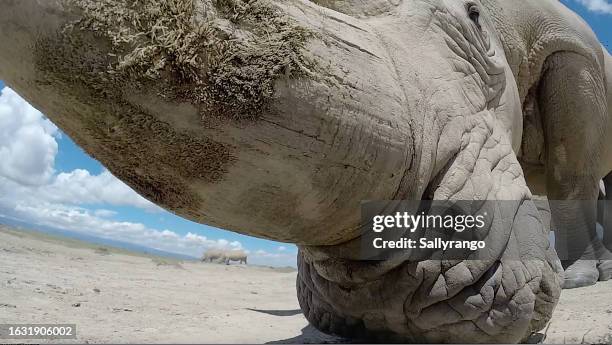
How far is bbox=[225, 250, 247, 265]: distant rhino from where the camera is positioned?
25625 mm

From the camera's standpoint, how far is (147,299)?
410cm

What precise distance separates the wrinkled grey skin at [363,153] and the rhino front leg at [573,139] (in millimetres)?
1039

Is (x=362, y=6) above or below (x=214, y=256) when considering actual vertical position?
above

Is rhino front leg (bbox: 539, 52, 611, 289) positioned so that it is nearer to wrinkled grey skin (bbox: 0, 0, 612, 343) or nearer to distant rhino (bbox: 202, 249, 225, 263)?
wrinkled grey skin (bbox: 0, 0, 612, 343)

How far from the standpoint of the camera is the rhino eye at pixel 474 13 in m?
2.30

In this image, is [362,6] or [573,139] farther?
[573,139]

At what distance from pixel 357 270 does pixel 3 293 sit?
2.45 meters

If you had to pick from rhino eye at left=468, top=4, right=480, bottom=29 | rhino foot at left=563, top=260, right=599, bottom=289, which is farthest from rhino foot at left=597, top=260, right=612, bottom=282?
rhino eye at left=468, top=4, right=480, bottom=29

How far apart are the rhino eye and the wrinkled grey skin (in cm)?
1

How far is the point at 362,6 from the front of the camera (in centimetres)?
200

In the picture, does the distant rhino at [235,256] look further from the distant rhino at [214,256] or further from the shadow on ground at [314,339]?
the shadow on ground at [314,339]

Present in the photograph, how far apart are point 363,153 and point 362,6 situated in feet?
2.49

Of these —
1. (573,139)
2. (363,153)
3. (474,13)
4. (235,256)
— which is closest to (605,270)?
(573,139)

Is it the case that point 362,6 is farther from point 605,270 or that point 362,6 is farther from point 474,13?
point 605,270
